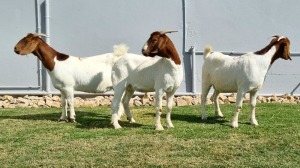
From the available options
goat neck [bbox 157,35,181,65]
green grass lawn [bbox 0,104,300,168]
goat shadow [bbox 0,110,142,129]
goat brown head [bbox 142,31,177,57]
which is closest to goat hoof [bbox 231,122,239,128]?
green grass lawn [bbox 0,104,300,168]

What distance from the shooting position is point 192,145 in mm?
7691

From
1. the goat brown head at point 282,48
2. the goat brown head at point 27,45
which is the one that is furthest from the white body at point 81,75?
the goat brown head at point 282,48

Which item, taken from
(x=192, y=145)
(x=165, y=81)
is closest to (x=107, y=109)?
(x=165, y=81)

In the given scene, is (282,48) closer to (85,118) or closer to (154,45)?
(154,45)

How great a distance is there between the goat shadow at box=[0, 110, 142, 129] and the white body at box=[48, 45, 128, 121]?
1.23 ft

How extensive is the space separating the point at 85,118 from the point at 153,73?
2543mm

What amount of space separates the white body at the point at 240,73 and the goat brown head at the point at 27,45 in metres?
3.61

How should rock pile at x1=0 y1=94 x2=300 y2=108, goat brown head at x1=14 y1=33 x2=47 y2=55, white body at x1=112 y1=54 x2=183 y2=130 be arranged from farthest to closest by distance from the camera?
1. rock pile at x1=0 y1=94 x2=300 y2=108
2. goat brown head at x1=14 y1=33 x2=47 y2=55
3. white body at x1=112 y1=54 x2=183 y2=130

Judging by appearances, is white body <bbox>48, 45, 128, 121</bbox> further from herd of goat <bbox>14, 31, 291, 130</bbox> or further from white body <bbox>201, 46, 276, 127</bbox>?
white body <bbox>201, 46, 276, 127</bbox>

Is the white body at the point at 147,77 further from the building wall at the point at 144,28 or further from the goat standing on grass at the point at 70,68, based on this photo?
the building wall at the point at 144,28

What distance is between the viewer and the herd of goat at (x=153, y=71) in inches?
341

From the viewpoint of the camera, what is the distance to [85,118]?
10.7m

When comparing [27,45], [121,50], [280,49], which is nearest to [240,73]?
[280,49]

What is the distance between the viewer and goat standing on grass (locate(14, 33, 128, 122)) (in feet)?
32.6
